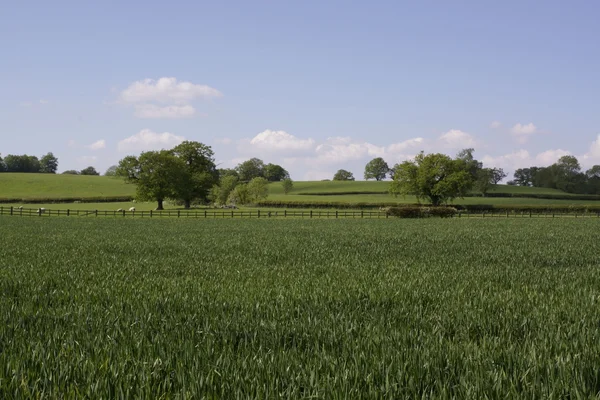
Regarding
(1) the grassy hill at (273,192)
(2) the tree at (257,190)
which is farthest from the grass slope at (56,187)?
(2) the tree at (257,190)

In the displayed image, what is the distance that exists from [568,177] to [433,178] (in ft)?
237

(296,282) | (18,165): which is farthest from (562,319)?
(18,165)

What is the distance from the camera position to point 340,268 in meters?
15.9

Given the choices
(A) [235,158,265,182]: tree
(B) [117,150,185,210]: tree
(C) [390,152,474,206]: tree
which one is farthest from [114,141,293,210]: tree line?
(A) [235,158,265,182]: tree

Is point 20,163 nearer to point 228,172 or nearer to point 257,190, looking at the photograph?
point 228,172

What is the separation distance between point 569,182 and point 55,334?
16004 centimetres

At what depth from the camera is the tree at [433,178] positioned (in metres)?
94.5

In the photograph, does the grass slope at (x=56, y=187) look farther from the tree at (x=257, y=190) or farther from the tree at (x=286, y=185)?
the tree at (x=286, y=185)

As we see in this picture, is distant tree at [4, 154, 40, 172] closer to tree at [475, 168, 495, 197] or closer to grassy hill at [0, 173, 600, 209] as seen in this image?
grassy hill at [0, 173, 600, 209]

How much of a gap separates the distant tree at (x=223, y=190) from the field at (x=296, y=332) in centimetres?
9999

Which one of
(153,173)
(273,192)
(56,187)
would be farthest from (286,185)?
(153,173)

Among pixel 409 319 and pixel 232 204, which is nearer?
pixel 409 319

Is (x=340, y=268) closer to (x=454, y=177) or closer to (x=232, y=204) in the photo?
(x=454, y=177)

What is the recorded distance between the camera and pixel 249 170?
189500mm
